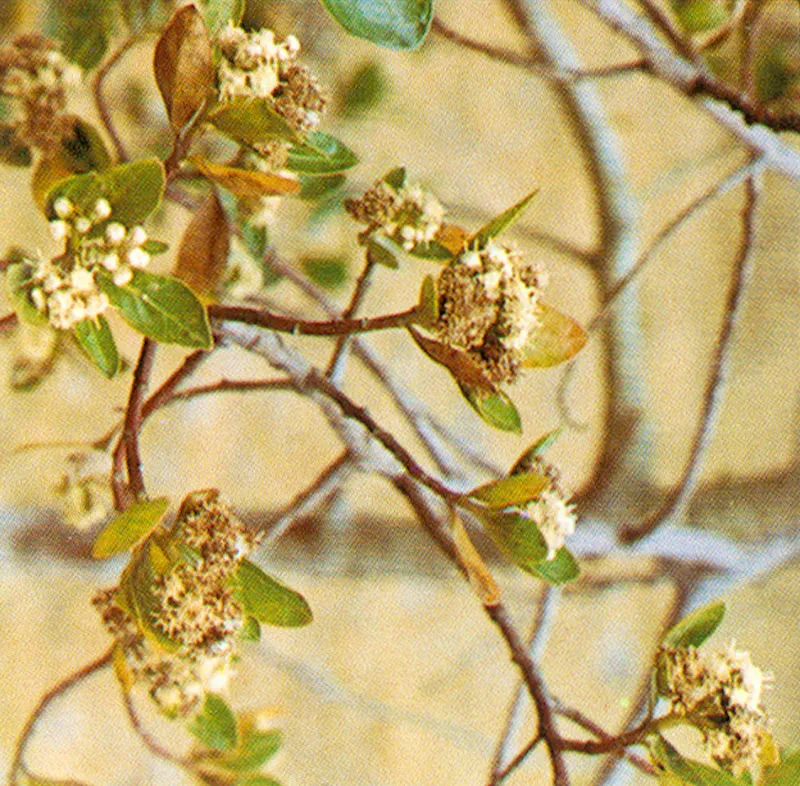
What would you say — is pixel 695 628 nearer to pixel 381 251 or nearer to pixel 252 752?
pixel 381 251

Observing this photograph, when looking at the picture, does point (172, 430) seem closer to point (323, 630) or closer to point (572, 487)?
point (323, 630)

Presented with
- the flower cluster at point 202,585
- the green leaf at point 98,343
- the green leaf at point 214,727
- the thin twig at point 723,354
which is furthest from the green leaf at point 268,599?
the thin twig at point 723,354

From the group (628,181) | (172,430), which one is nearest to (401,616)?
(172,430)

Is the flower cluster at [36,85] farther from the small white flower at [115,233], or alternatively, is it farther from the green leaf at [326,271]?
the green leaf at [326,271]

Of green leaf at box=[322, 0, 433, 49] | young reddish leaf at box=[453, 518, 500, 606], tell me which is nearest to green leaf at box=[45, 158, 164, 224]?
green leaf at box=[322, 0, 433, 49]

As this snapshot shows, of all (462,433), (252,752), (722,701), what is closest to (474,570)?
(722,701)

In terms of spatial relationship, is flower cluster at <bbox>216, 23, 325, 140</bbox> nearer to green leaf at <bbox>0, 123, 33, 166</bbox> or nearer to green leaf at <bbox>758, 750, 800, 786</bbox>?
green leaf at <bbox>0, 123, 33, 166</bbox>
